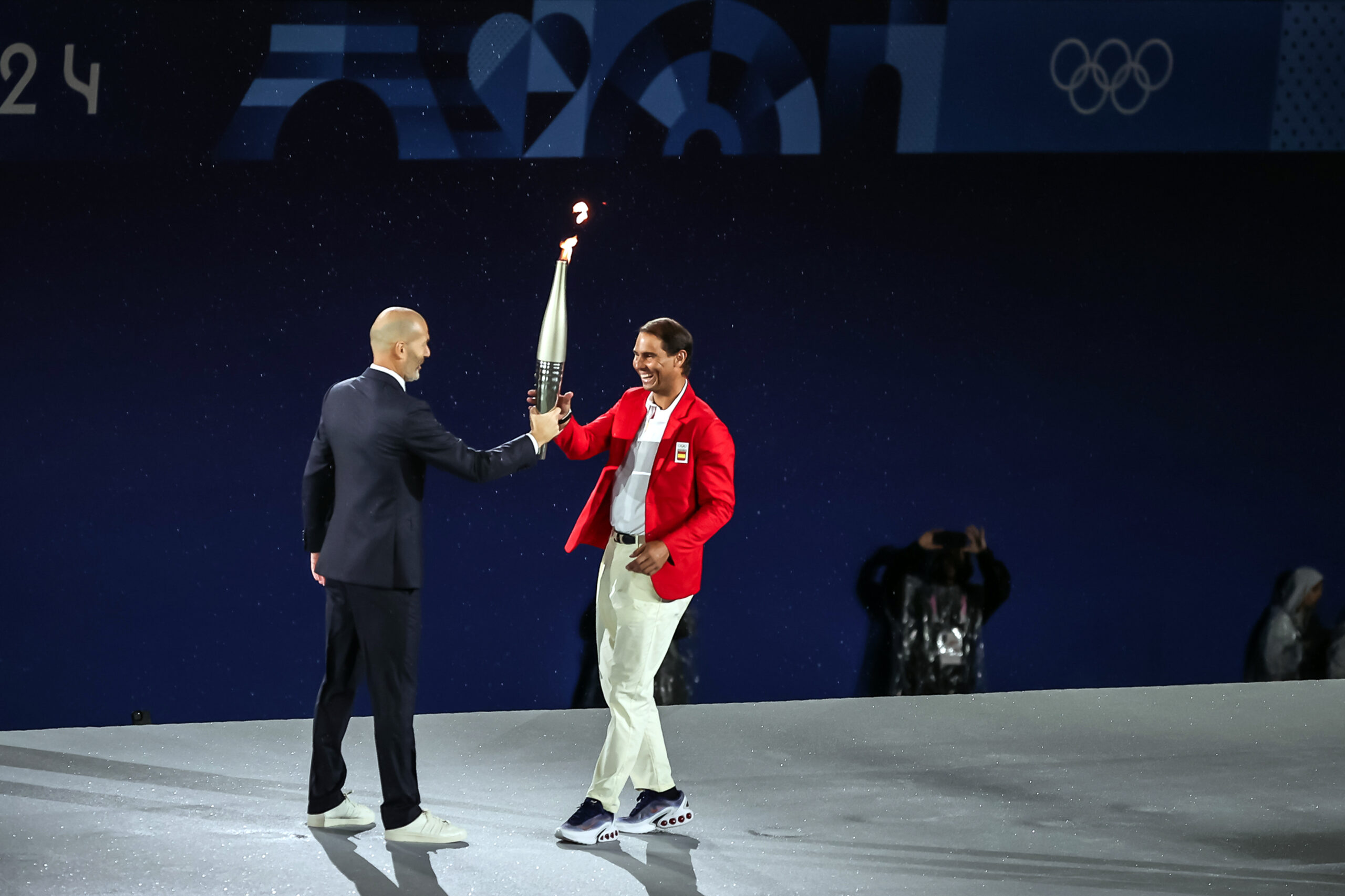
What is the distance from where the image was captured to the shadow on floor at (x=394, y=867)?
380 centimetres

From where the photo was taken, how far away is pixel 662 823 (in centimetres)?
436

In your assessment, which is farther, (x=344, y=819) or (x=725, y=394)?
(x=725, y=394)

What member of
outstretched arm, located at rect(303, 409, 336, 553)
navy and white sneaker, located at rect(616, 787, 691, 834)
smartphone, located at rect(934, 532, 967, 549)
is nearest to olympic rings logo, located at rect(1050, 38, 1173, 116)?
smartphone, located at rect(934, 532, 967, 549)

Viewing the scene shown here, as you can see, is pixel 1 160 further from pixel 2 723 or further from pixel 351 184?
pixel 2 723

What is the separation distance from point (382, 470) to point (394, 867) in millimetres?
993

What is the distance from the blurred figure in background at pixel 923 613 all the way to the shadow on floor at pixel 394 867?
2.43m

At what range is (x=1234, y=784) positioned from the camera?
16.2 feet

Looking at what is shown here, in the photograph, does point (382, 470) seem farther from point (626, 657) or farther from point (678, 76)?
point (678, 76)

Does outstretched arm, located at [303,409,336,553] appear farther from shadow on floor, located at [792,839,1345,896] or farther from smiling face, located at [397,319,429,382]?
shadow on floor, located at [792,839,1345,896]

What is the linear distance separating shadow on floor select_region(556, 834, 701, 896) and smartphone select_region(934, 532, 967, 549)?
7.28 ft

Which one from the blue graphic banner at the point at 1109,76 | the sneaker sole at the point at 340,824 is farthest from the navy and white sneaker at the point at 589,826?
the blue graphic banner at the point at 1109,76

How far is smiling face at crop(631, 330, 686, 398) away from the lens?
4.29 m

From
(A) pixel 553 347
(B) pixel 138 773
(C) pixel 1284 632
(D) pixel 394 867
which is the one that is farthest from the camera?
(C) pixel 1284 632

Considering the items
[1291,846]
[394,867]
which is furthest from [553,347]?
[1291,846]
